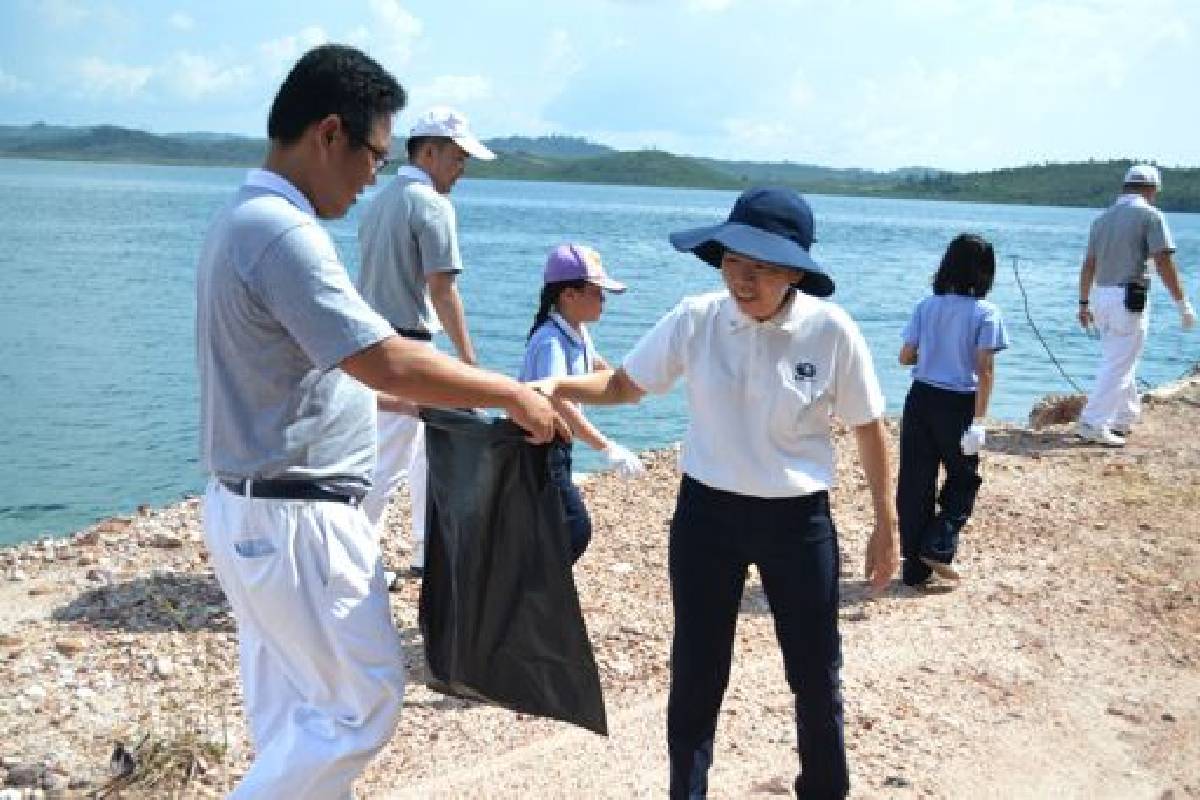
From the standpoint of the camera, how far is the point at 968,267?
6.89 meters

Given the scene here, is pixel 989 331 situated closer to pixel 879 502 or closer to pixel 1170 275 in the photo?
pixel 879 502

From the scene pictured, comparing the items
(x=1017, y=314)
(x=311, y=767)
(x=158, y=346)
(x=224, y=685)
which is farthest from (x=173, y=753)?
(x=1017, y=314)

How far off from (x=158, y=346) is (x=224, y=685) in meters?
17.3

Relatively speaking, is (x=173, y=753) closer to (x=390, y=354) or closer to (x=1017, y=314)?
(x=390, y=354)

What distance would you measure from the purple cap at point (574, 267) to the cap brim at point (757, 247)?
4.50 ft

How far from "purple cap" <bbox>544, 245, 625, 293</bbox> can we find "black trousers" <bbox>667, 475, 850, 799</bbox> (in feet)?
4.88

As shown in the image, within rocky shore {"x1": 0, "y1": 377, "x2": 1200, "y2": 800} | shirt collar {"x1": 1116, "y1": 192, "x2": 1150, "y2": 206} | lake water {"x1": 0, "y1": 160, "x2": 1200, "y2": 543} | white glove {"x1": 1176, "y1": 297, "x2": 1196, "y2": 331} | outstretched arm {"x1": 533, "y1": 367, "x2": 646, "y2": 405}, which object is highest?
shirt collar {"x1": 1116, "y1": 192, "x2": 1150, "y2": 206}

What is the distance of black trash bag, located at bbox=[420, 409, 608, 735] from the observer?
12.0ft

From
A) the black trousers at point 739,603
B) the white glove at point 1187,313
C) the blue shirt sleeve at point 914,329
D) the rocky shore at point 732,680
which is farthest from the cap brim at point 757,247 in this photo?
the white glove at point 1187,313

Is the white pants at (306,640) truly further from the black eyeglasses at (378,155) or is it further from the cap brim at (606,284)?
the cap brim at (606,284)

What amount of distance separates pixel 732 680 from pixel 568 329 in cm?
165

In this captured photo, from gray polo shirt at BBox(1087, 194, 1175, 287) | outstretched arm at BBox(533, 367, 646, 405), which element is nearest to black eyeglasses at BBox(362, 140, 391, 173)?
outstretched arm at BBox(533, 367, 646, 405)

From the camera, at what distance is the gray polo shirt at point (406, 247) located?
241 inches

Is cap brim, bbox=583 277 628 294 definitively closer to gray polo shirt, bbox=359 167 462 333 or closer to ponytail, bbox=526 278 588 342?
ponytail, bbox=526 278 588 342
